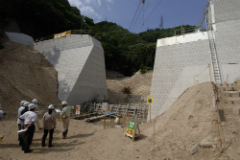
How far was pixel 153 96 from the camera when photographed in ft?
32.0

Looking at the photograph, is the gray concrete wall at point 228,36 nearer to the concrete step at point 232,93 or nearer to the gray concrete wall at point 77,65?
the concrete step at point 232,93

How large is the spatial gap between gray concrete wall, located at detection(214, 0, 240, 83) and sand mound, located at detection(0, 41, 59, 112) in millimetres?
14713

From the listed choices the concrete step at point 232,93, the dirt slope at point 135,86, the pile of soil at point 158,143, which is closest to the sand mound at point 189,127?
the pile of soil at point 158,143

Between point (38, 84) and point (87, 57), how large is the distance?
20.1 ft

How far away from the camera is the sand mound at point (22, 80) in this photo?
1057 centimetres

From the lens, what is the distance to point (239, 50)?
8.79 m

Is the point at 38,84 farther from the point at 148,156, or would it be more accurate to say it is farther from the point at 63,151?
the point at 148,156

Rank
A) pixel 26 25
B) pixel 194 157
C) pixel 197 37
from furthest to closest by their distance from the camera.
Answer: pixel 26 25
pixel 197 37
pixel 194 157

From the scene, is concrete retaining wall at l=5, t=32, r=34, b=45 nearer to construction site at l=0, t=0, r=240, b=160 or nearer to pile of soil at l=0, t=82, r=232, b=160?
construction site at l=0, t=0, r=240, b=160

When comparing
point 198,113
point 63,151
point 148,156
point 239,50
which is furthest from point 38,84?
point 239,50

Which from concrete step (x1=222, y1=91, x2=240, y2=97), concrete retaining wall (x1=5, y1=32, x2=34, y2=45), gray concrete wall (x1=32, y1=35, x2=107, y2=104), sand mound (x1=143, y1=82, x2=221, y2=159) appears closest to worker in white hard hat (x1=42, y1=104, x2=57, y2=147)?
sand mound (x1=143, y1=82, x2=221, y2=159)

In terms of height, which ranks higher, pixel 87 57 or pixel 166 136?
pixel 87 57

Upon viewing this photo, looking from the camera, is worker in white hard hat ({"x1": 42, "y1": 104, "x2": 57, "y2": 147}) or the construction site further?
worker in white hard hat ({"x1": 42, "y1": 104, "x2": 57, "y2": 147})

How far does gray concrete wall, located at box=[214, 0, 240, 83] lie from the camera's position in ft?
28.0
